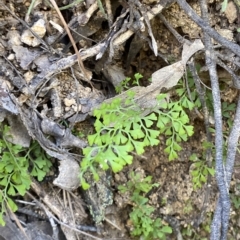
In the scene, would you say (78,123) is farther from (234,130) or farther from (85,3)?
(234,130)

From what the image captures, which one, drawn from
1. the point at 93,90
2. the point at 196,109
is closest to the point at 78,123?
the point at 93,90

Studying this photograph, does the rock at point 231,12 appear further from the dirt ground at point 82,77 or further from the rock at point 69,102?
the rock at point 69,102

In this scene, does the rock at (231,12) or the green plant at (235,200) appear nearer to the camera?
the rock at (231,12)

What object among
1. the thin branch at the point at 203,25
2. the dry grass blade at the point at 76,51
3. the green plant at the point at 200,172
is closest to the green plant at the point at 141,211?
the green plant at the point at 200,172

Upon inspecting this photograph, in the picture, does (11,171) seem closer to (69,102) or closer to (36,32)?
(69,102)

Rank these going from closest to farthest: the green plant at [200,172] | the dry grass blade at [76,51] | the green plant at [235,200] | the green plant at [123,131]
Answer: the green plant at [123,131], the dry grass blade at [76,51], the green plant at [200,172], the green plant at [235,200]

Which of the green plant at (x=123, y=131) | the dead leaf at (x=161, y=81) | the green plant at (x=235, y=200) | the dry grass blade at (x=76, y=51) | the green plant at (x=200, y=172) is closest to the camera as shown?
the green plant at (x=123, y=131)
